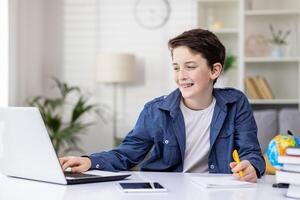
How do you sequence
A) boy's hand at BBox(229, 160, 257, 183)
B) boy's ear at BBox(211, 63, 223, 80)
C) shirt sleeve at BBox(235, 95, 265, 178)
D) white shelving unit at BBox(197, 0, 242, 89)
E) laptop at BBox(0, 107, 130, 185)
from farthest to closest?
white shelving unit at BBox(197, 0, 242, 89)
boy's ear at BBox(211, 63, 223, 80)
shirt sleeve at BBox(235, 95, 265, 178)
boy's hand at BBox(229, 160, 257, 183)
laptop at BBox(0, 107, 130, 185)

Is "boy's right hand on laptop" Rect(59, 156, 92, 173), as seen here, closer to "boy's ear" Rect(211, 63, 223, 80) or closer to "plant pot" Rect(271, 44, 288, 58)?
"boy's ear" Rect(211, 63, 223, 80)

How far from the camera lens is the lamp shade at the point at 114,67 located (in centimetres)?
446

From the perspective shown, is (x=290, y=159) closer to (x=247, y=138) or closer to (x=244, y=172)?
(x=244, y=172)

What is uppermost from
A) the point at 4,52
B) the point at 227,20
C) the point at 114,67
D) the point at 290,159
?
the point at 227,20

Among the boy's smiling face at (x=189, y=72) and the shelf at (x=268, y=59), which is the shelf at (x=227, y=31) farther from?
the boy's smiling face at (x=189, y=72)

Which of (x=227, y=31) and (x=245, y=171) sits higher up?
(x=227, y=31)

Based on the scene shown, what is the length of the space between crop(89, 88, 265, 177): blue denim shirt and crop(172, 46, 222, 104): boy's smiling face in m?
0.07

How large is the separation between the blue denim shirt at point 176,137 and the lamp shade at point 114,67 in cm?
243

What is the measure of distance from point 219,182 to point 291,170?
0.27m

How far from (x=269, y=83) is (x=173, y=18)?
1.08 m

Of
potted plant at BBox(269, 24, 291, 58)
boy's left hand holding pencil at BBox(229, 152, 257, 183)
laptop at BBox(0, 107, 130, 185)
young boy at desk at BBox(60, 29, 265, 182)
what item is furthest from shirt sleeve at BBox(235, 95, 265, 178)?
potted plant at BBox(269, 24, 291, 58)

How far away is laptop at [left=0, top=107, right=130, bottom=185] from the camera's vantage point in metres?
1.54

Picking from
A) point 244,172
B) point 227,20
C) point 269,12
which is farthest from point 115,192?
point 227,20

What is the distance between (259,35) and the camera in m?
4.60
